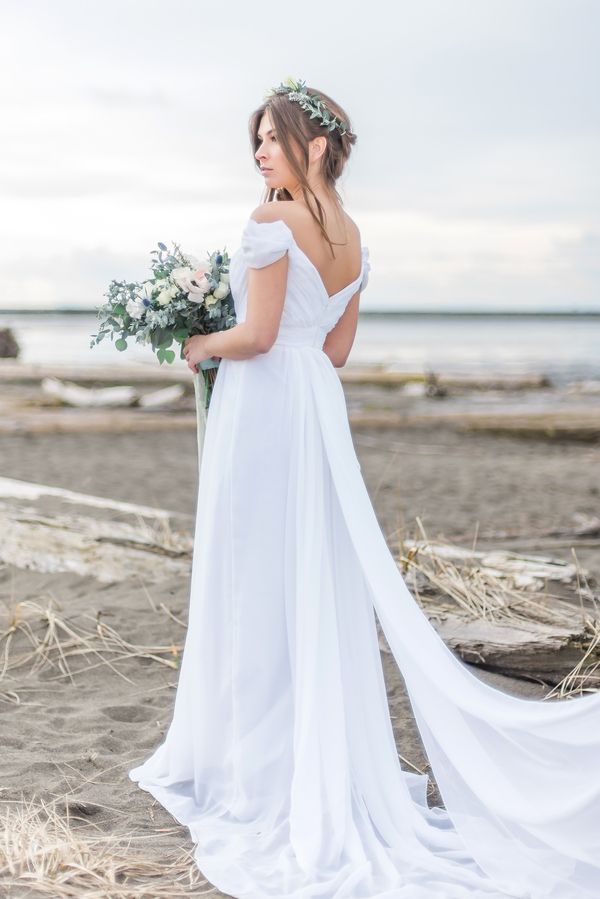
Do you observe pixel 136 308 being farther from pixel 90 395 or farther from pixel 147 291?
pixel 90 395

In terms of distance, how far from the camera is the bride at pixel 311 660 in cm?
309

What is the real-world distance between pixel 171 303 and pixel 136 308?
0.44ft

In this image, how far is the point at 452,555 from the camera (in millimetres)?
5871

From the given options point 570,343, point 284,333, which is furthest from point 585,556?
point 570,343

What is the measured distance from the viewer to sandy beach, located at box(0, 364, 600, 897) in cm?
373

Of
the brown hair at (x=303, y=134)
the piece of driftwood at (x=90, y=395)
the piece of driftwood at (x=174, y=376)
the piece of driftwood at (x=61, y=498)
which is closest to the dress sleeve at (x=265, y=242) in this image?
the brown hair at (x=303, y=134)

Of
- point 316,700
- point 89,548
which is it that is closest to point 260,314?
point 316,700

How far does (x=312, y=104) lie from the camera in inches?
130

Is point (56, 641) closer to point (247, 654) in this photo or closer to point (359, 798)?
point (247, 654)

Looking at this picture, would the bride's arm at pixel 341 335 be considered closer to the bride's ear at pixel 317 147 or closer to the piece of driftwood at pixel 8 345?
the bride's ear at pixel 317 147

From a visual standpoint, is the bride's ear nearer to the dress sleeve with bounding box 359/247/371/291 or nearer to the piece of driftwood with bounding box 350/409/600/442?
the dress sleeve with bounding box 359/247/371/291

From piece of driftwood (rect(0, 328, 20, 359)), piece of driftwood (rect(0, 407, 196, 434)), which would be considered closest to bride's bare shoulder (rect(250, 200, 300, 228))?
piece of driftwood (rect(0, 407, 196, 434))

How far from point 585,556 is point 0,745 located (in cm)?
442

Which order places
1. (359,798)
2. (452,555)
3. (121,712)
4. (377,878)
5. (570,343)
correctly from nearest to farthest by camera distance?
(377,878) → (359,798) → (121,712) → (452,555) → (570,343)
